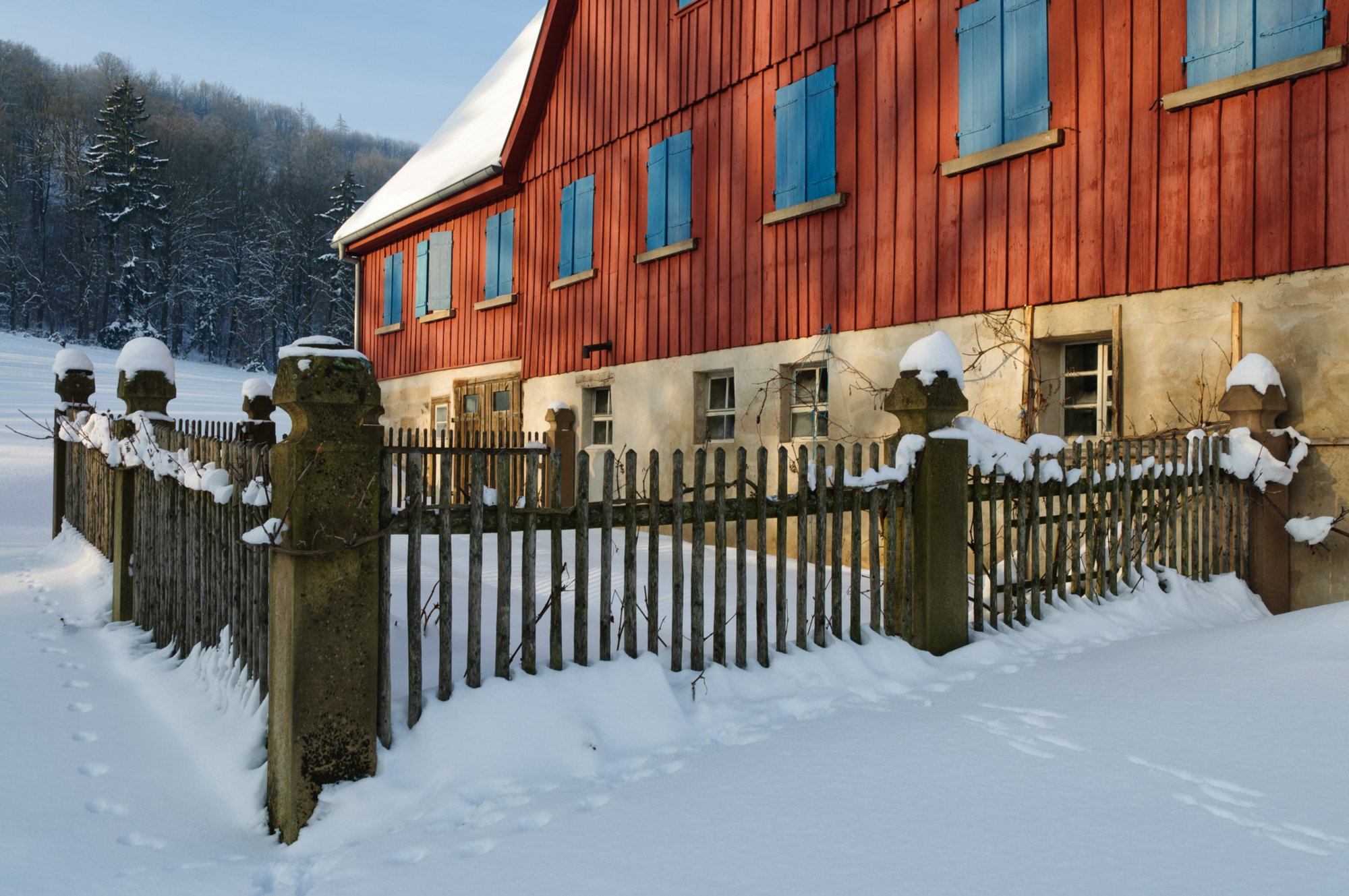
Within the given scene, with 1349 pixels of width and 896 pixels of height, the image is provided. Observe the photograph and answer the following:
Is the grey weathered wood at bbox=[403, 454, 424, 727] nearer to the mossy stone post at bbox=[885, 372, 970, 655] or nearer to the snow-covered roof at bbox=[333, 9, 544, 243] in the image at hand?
the mossy stone post at bbox=[885, 372, 970, 655]

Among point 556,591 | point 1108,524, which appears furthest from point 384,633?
point 1108,524

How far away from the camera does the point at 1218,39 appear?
6.21 meters

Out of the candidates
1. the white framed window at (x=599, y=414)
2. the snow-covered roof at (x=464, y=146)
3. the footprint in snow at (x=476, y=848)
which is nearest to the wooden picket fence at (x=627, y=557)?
the footprint in snow at (x=476, y=848)

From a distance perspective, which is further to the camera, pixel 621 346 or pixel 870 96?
pixel 621 346

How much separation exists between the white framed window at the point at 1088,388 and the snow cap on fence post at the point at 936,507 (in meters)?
2.87

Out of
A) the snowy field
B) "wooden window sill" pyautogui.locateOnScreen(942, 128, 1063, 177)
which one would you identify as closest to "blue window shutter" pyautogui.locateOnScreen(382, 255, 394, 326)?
"wooden window sill" pyautogui.locateOnScreen(942, 128, 1063, 177)

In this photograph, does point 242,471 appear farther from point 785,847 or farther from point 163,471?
point 785,847

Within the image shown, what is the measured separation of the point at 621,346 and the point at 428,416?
556cm

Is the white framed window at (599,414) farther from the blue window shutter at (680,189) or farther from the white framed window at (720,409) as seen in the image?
the blue window shutter at (680,189)

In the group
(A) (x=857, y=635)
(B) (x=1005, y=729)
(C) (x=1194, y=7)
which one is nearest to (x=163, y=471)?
(A) (x=857, y=635)

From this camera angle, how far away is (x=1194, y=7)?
20.7ft

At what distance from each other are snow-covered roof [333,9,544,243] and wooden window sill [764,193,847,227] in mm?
5352

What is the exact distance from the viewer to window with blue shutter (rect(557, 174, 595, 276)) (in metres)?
11.9

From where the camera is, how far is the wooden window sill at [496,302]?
529 inches
